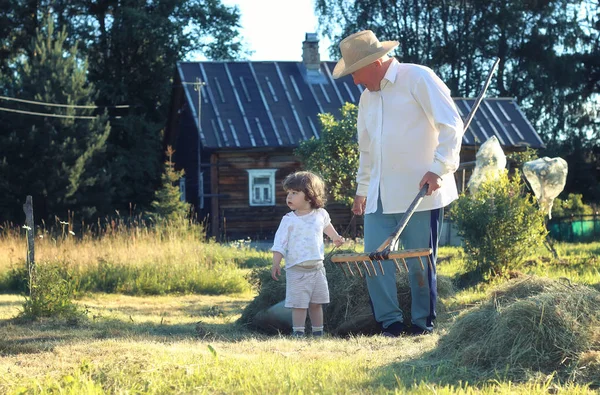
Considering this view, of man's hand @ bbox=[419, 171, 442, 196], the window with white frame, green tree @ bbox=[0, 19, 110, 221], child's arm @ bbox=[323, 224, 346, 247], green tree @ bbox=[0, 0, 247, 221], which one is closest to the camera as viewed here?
man's hand @ bbox=[419, 171, 442, 196]

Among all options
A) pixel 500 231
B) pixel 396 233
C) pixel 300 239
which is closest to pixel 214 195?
pixel 500 231

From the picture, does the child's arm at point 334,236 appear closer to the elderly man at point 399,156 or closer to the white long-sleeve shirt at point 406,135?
the elderly man at point 399,156

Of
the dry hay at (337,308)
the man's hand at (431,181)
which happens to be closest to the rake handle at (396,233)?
the man's hand at (431,181)

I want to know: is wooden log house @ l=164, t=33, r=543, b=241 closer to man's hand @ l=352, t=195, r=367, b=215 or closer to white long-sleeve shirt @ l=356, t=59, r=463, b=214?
man's hand @ l=352, t=195, r=367, b=215

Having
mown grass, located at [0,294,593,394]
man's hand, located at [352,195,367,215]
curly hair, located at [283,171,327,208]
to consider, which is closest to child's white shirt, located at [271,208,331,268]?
curly hair, located at [283,171,327,208]

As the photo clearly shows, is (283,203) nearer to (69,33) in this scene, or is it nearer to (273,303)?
(69,33)

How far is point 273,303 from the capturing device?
7680mm

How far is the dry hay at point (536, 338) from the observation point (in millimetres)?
4324

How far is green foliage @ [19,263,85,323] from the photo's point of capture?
776 centimetres

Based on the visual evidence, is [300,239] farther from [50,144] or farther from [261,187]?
[50,144]

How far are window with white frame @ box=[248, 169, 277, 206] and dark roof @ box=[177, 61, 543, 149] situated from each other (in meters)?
1.22

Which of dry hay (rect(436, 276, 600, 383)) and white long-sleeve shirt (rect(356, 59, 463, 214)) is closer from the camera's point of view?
dry hay (rect(436, 276, 600, 383))

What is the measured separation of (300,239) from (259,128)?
1886cm

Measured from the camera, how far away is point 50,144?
94.9ft
